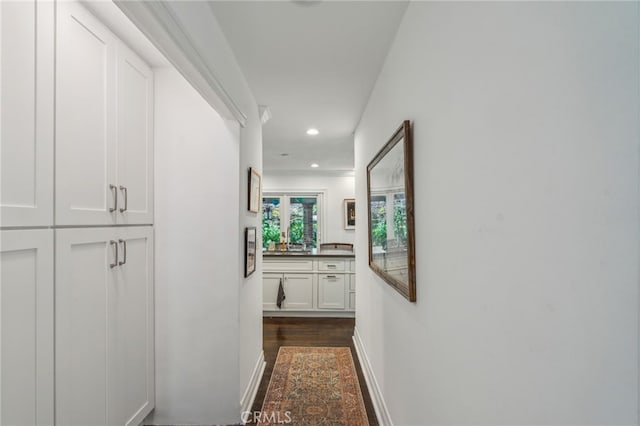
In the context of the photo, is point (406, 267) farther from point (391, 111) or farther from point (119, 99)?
point (119, 99)

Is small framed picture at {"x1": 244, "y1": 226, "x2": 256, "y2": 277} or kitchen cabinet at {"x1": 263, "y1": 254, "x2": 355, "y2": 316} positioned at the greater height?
small framed picture at {"x1": 244, "y1": 226, "x2": 256, "y2": 277}

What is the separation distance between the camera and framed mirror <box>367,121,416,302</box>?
55.2 inches

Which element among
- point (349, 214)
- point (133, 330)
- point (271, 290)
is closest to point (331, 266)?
point (271, 290)

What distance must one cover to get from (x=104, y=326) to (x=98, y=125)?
3.16 feet

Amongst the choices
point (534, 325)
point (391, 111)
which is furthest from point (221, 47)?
point (534, 325)

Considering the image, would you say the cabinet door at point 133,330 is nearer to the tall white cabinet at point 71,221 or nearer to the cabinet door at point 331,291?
the tall white cabinet at point 71,221

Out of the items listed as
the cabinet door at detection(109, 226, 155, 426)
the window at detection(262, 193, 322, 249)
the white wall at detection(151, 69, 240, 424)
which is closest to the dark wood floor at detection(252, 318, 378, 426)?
the white wall at detection(151, 69, 240, 424)

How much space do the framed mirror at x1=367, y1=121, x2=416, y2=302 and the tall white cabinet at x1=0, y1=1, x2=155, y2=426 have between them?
1.44m

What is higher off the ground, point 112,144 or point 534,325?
point 112,144

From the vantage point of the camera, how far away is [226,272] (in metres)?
1.97

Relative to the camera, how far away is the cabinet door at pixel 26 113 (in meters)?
1.01

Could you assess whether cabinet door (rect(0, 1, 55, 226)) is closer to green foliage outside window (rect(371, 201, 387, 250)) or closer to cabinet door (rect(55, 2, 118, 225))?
cabinet door (rect(55, 2, 118, 225))

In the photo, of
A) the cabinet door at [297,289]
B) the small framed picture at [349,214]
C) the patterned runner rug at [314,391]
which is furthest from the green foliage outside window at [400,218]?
the small framed picture at [349,214]

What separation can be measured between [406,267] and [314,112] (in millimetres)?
1907
